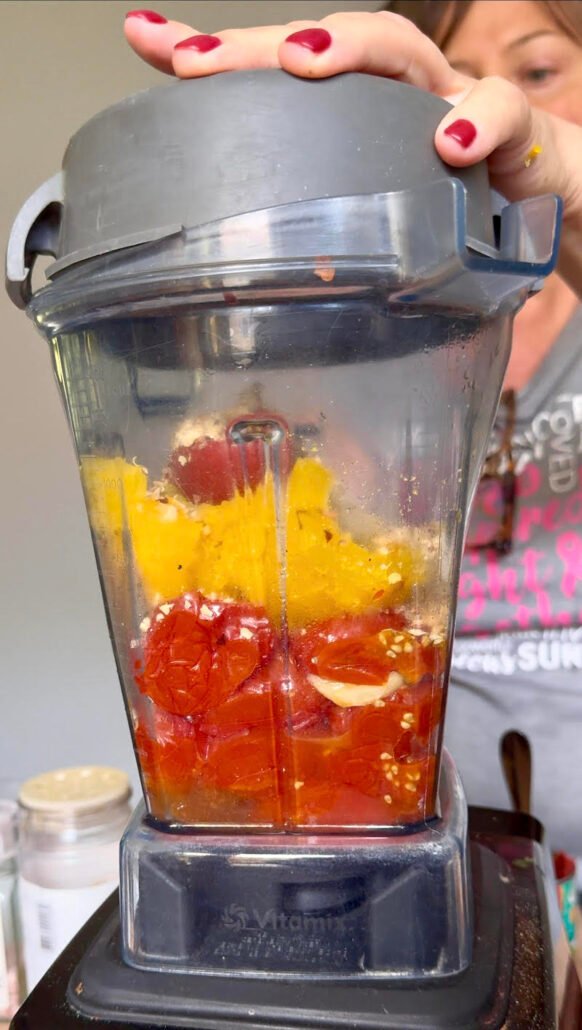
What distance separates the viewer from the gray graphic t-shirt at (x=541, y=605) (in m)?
0.86

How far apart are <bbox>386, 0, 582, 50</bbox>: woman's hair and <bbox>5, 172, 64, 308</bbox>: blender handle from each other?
659 mm

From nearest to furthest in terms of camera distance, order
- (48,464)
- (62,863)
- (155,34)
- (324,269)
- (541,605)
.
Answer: (324,269) → (155,34) → (62,863) → (541,605) → (48,464)

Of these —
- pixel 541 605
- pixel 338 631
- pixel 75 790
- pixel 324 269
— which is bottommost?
pixel 75 790

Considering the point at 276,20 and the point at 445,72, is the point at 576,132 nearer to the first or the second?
the point at 445,72

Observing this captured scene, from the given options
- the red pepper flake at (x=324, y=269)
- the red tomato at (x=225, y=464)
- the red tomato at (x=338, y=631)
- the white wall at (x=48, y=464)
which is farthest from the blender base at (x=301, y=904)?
the white wall at (x=48, y=464)

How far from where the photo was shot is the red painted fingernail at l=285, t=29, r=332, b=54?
1.27 feet

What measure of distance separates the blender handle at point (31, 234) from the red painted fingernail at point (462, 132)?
8.5 inches

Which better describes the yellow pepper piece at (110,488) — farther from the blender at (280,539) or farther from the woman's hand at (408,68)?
the woman's hand at (408,68)

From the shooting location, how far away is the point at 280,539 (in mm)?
440

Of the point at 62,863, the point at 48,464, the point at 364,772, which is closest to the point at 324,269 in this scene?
the point at 364,772

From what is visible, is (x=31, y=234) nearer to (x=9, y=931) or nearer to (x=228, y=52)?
(x=228, y=52)

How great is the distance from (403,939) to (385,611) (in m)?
0.18

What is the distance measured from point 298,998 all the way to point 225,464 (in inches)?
11.3

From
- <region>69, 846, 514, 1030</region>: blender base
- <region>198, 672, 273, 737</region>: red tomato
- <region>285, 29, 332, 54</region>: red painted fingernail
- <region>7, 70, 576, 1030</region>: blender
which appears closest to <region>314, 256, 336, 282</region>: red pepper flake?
<region>7, 70, 576, 1030</region>: blender
